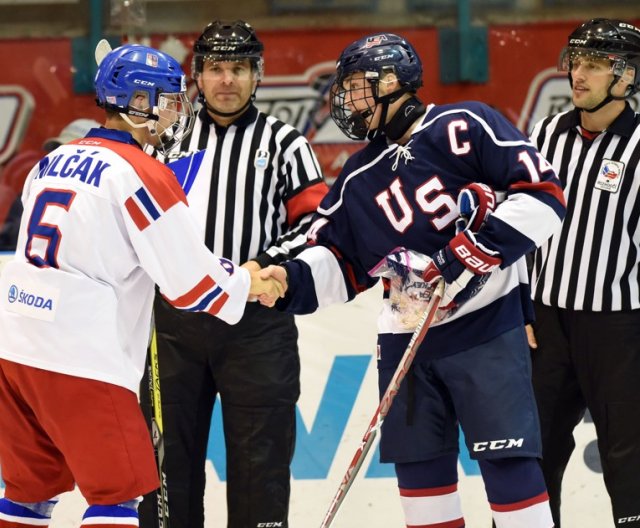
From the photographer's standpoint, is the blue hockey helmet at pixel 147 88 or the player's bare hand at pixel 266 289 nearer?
the blue hockey helmet at pixel 147 88

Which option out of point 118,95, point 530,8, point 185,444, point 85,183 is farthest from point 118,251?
point 530,8

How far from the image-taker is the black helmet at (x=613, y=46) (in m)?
3.50

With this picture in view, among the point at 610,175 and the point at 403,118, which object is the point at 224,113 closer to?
the point at 403,118

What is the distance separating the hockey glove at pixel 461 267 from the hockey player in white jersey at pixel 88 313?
52 centimetres

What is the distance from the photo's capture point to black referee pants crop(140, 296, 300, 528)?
356 cm

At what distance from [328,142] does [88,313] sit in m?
2.14

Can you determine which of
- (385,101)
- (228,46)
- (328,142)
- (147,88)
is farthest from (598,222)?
(328,142)

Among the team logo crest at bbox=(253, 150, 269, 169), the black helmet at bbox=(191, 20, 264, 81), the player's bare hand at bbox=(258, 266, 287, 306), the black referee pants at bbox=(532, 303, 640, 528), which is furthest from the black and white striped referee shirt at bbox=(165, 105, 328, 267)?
the black referee pants at bbox=(532, 303, 640, 528)

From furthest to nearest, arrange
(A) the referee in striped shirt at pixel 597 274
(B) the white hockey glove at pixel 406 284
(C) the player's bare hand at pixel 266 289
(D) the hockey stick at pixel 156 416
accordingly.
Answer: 1. (A) the referee in striped shirt at pixel 597 274
2. (D) the hockey stick at pixel 156 416
3. (C) the player's bare hand at pixel 266 289
4. (B) the white hockey glove at pixel 406 284

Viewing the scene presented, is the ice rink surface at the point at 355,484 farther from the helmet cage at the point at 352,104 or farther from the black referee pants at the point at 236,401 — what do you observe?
the helmet cage at the point at 352,104

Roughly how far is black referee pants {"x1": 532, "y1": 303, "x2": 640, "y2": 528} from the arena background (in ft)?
2.07

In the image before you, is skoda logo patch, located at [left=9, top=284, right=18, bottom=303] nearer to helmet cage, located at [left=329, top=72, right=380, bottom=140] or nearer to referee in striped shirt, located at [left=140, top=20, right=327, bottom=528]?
referee in striped shirt, located at [left=140, top=20, right=327, bottom=528]

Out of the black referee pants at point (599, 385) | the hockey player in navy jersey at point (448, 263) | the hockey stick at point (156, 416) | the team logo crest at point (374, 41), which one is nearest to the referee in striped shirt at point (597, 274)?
the black referee pants at point (599, 385)

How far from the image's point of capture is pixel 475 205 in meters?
2.97
